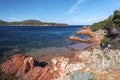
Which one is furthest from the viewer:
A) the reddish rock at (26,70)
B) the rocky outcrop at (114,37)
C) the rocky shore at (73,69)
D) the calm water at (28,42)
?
the calm water at (28,42)

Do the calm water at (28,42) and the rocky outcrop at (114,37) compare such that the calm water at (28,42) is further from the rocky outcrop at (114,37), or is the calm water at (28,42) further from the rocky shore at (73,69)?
the rocky outcrop at (114,37)

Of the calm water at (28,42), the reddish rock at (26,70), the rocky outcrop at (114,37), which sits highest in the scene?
the rocky outcrop at (114,37)

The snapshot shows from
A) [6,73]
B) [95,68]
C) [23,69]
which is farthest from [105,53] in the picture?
[6,73]

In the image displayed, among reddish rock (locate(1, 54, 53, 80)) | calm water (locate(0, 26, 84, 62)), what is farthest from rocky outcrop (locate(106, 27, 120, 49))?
calm water (locate(0, 26, 84, 62))

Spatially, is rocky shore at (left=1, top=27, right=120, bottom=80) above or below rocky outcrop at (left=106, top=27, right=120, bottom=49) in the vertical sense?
below

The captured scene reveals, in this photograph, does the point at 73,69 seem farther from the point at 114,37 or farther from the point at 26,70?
the point at 114,37

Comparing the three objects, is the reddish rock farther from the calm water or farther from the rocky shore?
the calm water

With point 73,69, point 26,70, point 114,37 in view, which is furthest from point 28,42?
point 73,69

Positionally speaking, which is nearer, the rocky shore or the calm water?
the rocky shore

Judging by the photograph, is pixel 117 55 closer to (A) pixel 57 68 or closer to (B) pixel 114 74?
(B) pixel 114 74

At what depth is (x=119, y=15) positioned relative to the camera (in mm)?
24297

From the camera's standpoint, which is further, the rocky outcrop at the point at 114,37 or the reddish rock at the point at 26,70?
the rocky outcrop at the point at 114,37

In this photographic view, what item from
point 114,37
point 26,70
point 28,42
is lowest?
point 28,42

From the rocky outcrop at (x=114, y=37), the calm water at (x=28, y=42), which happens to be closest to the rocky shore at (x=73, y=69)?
the rocky outcrop at (x=114, y=37)
